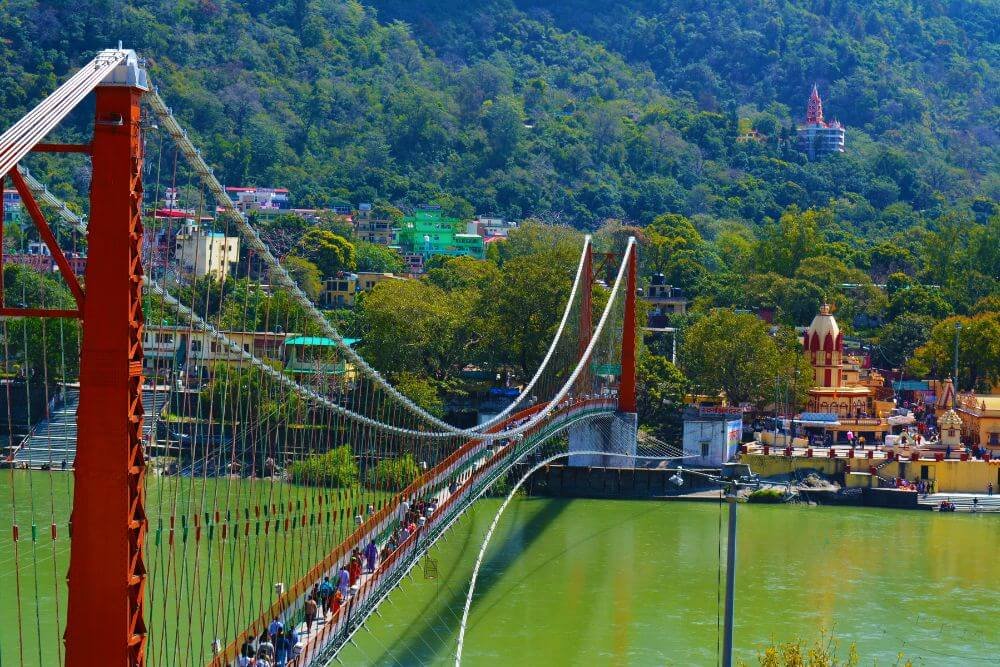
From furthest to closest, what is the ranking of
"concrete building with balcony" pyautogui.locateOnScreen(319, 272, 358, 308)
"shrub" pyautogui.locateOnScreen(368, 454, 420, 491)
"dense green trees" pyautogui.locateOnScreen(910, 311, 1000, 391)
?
1. "concrete building with balcony" pyautogui.locateOnScreen(319, 272, 358, 308)
2. "dense green trees" pyautogui.locateOnScreen(910, 311, 1000, 391)
3. "shrub" pyautogui.locateOnScreen(368, 454, 420, 491)

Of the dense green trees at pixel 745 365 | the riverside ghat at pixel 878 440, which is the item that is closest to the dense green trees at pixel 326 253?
the riverside ghat at pixel 878 440

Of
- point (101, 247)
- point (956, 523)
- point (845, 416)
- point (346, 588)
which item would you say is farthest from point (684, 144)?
point (101, 247)

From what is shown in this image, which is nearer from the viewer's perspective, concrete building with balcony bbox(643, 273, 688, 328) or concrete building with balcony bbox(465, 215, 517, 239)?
concrete building with balcony bbox(643, 273, 688, 328)

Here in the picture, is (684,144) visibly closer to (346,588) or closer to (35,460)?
(35,460)

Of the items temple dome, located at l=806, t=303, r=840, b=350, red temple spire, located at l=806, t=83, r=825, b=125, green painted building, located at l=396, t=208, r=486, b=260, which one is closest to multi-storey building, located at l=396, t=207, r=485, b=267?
green painted building, located at l=396, t=208, r=486, b=260

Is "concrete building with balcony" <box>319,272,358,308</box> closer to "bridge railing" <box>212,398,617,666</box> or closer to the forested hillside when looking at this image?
the forested hillside

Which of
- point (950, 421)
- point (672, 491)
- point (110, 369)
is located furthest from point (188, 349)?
point (950, 421)

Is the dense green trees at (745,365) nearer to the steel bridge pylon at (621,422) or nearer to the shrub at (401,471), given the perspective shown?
the steel bridge pylon at (621,422)
